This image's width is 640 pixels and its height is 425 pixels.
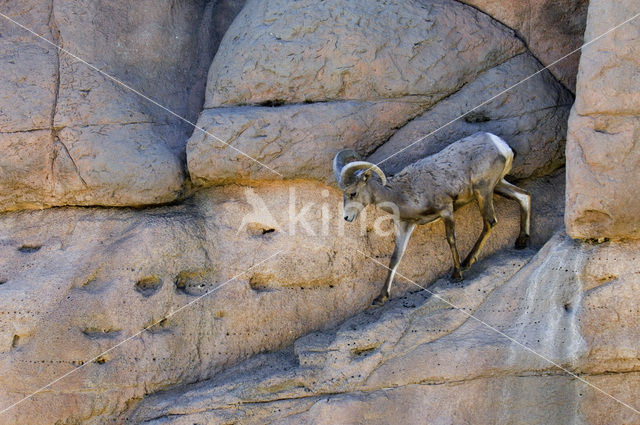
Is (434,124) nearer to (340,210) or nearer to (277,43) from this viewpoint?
(340,210)

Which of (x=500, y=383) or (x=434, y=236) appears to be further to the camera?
(x=434, y=236)

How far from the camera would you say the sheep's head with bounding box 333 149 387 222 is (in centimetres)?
725

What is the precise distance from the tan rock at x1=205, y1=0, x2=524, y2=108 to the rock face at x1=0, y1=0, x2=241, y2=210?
796mm

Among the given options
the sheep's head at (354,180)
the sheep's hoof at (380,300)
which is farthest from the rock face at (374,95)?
the sheep's hoof at (380,300)

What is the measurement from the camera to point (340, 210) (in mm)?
8047

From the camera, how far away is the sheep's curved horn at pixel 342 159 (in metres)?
7.42

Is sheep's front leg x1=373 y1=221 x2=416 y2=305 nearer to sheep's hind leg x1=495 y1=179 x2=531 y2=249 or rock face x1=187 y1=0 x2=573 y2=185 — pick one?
rock face x1=187 y1=0 x2=573 y2=185

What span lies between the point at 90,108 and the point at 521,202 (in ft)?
14.2

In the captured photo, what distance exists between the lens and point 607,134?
22.1 feet

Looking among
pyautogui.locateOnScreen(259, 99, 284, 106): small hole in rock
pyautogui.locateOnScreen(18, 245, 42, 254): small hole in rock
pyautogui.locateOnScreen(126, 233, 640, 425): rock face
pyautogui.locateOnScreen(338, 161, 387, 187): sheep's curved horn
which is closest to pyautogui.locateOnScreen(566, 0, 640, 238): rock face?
pyautogui.locateOnScreen(126, 233, 640, 425): rock face

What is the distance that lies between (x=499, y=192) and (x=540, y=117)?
915mm

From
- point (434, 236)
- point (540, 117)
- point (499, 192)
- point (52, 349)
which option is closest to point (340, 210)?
point (434, 236)

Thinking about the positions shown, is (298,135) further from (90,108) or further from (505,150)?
(90,108)

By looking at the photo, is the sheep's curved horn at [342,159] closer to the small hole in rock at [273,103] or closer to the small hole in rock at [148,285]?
the small hole in rock at [273,103]
